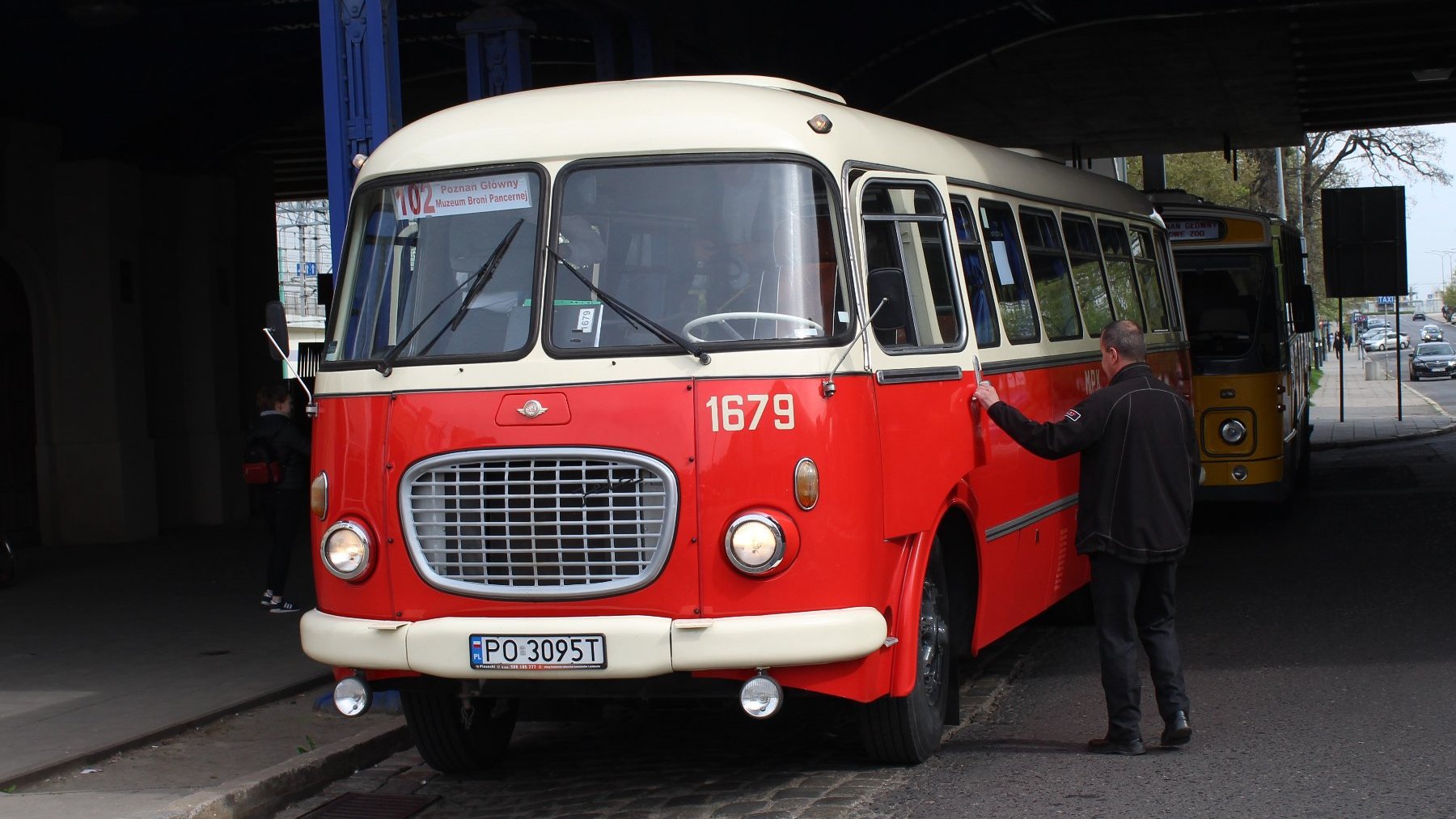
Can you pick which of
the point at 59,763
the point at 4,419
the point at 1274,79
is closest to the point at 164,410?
the point at 4,419

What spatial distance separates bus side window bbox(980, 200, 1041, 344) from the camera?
328 inches

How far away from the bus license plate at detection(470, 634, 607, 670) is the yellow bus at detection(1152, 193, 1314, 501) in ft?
34.2

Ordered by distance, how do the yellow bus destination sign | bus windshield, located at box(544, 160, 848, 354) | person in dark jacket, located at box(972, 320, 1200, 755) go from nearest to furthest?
1. bus windshield, located at box(544, 160, 848, 354)
2. person in dark jacket, located at box(972, 320, 1200, 755)
3. the yellow bus destination sign

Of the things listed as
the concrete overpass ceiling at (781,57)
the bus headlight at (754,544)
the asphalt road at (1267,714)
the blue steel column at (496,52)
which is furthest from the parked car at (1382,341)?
the bus headlight at (754,544)

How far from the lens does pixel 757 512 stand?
6.22 meters

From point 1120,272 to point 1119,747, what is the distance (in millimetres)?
4613

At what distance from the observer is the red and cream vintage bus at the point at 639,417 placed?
6238 mm

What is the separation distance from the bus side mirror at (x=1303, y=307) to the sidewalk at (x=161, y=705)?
9700 millimetres

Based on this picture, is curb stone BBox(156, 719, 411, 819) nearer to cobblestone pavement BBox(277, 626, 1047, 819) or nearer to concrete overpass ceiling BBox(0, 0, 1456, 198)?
cobblestone pavement BBox(277, 626, 1047, 819)

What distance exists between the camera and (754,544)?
6.18 meters

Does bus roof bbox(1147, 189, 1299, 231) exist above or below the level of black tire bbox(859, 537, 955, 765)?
above

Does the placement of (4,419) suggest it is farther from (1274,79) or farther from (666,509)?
(1274,79)

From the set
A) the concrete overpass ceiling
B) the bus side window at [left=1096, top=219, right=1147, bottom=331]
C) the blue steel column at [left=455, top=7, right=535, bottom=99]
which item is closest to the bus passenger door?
the bus side window at [left=1096, top=219, right=1147, bottom=331]

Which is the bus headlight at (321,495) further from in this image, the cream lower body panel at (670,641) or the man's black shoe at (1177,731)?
the man's black shoe at (1177,731)
